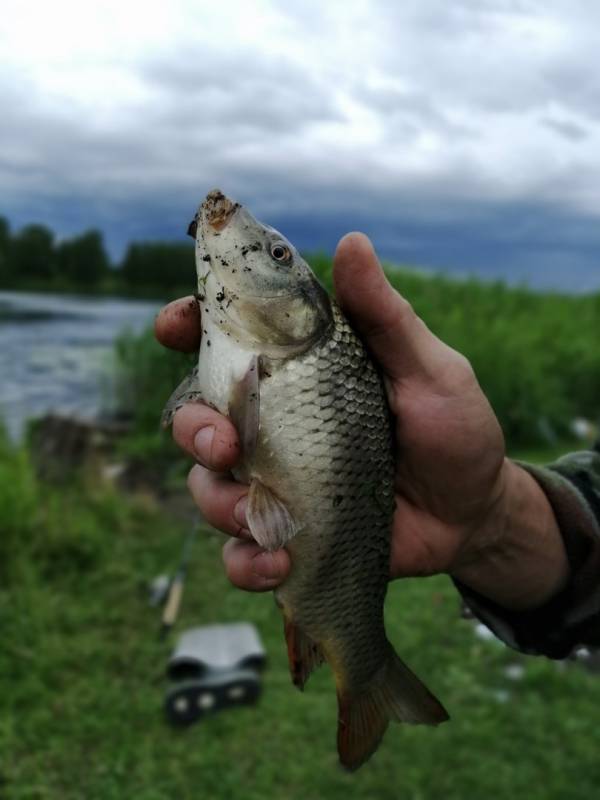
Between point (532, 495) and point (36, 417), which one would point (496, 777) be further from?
point (36, 417)

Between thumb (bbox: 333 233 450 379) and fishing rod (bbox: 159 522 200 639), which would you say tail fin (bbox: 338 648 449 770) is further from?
fishing rod (bbox: 159 522 200 639)

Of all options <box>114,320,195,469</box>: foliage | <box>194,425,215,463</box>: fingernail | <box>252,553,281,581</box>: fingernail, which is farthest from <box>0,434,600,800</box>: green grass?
<box>114,320,195,469</box>: foliage

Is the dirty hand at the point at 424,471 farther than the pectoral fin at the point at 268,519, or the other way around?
the dirty hand at the point at 424,471

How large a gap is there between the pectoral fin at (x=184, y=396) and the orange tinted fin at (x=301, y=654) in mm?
598

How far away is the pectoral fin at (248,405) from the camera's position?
5.74ft

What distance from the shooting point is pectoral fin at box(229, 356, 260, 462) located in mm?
1749

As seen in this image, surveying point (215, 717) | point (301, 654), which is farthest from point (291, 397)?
point (215, 717)

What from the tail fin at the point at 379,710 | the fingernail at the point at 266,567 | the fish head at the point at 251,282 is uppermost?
the fish head at the point at 251,282

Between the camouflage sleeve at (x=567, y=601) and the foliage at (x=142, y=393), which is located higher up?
the camouflage sleeve at (x=567, y=601)

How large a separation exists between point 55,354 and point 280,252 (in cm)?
1931

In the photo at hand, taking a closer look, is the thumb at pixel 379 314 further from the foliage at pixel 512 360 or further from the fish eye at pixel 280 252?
the foliage at pixel 512 360

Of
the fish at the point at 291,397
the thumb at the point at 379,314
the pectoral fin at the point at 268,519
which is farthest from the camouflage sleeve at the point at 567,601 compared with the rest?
the pectoral fin at the point at 268,519

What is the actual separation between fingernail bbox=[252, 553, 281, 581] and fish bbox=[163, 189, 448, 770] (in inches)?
1.8

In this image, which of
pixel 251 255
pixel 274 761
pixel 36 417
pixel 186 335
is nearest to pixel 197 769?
pixel 274 761
